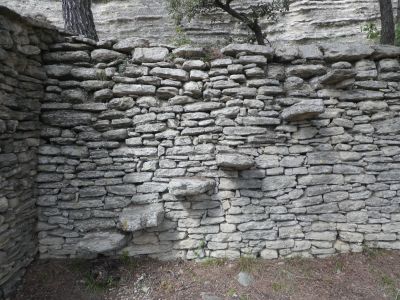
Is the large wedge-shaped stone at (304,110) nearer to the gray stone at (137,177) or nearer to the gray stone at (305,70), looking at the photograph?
the gray stone at (305,70)

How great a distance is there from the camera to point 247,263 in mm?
3820

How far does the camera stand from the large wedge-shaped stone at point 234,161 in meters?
3.66

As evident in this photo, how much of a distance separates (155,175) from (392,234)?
11.0 feet

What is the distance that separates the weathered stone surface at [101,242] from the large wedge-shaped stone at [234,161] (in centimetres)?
162

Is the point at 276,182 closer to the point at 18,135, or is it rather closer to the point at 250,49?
the point at 250,49

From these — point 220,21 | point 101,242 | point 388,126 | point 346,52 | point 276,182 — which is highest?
point 220,21

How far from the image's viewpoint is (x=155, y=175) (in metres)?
3.84

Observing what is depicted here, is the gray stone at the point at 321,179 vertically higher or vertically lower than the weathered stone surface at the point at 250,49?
lower

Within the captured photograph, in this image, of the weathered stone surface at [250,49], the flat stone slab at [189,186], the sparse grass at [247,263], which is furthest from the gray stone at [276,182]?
the weathered stone surface at [250,49]

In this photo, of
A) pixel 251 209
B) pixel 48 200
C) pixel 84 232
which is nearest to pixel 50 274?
pixel 84 232

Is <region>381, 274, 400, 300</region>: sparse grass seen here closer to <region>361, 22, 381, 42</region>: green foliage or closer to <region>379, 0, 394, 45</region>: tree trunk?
<region>379, 0, 394, 45</region>: tree trunk

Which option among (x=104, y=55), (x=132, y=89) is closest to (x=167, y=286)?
(x=132, y=89)

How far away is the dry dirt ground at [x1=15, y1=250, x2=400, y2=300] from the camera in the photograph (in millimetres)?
3473

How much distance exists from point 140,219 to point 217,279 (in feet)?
4.11
